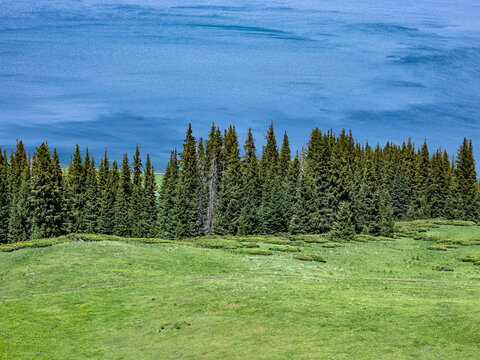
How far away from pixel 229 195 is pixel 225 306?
73.6 metres

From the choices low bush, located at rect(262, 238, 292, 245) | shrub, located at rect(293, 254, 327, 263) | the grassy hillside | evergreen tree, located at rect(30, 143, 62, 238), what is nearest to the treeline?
evergreen tree, located at rect(30, 143, 62, 238)

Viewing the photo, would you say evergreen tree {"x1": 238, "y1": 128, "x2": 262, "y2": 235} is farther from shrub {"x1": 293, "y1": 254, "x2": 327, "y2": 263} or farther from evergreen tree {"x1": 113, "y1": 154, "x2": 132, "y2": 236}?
shrub {"x1": 293, "y1": 254, "x2": 327, "y2": 263}

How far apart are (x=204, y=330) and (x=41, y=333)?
1021cm

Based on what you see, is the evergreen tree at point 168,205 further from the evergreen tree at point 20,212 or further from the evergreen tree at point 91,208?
the evergreen tree at point 20,212

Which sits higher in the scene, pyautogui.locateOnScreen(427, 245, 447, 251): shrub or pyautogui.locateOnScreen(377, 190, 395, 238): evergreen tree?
pyautogui.locateOnScreen(377, 190, 395, 238): evergreen tree

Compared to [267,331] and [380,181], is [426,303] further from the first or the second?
[380,181]

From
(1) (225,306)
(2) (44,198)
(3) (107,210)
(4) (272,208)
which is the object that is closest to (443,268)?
(1) (225,306)

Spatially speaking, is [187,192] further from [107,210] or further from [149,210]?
[107,210]

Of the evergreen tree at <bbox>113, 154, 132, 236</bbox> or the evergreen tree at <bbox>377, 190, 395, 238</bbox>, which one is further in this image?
the evergreen tree at <bbox>113, 154, 132, 236</bbox>

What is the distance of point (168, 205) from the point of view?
108125 mm

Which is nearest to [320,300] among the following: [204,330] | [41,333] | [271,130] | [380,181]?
[204,330]

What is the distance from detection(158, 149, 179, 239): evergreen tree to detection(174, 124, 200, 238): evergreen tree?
2.14m

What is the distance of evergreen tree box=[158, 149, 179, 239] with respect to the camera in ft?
336

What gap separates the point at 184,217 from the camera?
101 meters
